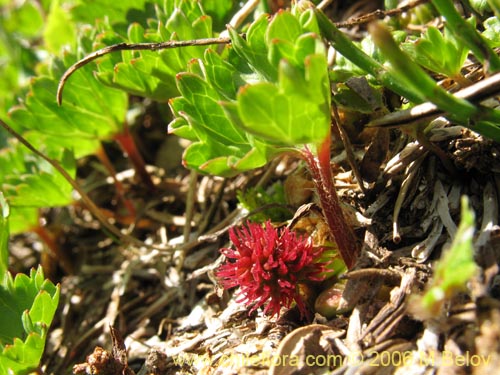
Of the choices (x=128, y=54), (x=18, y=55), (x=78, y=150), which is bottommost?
(x=78, y=150)

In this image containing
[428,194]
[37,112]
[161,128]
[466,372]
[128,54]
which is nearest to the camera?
[466,372]

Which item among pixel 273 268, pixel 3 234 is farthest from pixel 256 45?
pixel 3 234

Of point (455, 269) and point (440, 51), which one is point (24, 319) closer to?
point (455, 269)

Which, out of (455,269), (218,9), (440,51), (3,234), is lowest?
(455,269)

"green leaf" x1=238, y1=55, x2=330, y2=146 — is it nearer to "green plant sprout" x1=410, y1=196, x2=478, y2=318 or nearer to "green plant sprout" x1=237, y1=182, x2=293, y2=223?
"green plant sprout" x1=410, y1=196, x2=478, y2=318

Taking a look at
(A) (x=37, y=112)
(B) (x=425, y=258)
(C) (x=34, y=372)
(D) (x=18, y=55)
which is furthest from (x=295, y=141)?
(D) (x=18, y=55)

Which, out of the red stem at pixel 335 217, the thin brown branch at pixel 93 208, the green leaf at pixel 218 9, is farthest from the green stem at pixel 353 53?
the thin brown branch at pixel 93 208

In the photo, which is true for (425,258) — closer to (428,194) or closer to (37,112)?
(428,194)

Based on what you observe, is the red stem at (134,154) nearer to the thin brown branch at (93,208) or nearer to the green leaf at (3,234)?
the thin brown branch at (93,208)
